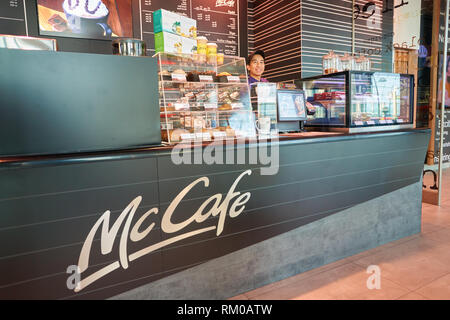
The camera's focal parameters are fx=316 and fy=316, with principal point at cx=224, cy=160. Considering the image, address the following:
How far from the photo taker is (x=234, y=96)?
2.21 m

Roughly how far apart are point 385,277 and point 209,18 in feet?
12.5

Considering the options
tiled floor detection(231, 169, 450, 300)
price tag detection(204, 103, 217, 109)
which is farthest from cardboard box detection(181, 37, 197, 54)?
tiled floor detection(231, 169, 450, 300)

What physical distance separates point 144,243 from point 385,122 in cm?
234

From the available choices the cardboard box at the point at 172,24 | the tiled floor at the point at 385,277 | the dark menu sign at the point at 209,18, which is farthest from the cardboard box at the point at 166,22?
the dark menu sign at the point at 209,18

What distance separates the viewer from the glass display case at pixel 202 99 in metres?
1.94

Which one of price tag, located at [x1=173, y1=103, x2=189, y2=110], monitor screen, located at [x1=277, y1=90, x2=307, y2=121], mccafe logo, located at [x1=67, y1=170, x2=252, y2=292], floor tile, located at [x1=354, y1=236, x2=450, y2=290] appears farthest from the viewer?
monitor screen, located at [x1=277, y1=90, x2=307, y2=121]

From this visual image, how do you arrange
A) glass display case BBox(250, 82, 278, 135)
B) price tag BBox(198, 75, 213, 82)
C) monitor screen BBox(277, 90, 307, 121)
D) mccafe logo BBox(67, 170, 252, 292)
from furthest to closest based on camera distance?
1. monitor screen BBox(277, 90, 307, 121)
2. glass display case BBox(250, 82, 278, 135)
3. price tag BBox(198, 75, 213, 82)
4. mccafe logo BBox(67, 170, 252, 292)

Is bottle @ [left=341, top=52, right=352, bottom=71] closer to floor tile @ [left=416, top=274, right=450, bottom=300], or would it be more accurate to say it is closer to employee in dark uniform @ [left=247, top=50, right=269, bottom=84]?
employee in dark uniform @ [left=247, top=50, right=269, bottom=84]

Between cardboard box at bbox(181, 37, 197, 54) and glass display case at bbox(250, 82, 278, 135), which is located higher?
cardboard box at bbox(181, 37, 197, 54)

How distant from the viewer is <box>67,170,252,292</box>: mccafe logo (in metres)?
1.56

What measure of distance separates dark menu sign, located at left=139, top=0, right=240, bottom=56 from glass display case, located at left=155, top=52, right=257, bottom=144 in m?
2.27

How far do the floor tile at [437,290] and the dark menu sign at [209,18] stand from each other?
3788 millimetres

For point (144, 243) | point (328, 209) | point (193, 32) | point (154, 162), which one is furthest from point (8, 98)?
point (328, 209)

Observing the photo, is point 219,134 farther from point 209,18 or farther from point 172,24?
point 209,18
